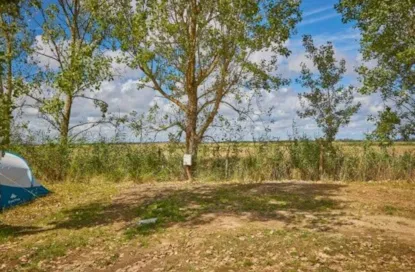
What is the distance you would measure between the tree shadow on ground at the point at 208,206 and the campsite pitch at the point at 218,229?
24 millimetres

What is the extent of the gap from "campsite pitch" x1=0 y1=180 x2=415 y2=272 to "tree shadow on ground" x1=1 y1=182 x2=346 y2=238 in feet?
0.08

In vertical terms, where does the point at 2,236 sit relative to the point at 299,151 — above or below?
below

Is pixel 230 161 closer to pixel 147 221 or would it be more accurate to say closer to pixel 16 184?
pixel 16 184

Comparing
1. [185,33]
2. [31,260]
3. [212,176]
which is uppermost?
[185,33]

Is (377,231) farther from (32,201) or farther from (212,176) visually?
(32,201)

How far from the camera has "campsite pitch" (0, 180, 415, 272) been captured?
23.3 feet

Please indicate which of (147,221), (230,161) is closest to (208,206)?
(147,221)

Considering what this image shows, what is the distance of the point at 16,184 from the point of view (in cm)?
1239

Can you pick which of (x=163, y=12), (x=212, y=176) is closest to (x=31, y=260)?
(x=212, y=176)

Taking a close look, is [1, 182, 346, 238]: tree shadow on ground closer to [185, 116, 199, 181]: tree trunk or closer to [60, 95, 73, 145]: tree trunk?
[185, 116, 199, 181]: tree trunk

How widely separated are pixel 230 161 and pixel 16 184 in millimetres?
7928

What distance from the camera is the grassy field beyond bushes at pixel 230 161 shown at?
52.8ft

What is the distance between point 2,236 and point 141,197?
12.1 feet

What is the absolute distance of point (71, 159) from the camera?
54.7ft
